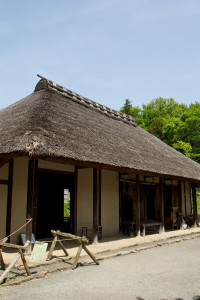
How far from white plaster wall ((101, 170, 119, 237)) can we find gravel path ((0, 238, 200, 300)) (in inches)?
142

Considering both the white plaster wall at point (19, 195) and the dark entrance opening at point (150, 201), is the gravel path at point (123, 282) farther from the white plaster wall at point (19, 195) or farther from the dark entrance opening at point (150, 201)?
the dark entrance opening at point (150, 201)

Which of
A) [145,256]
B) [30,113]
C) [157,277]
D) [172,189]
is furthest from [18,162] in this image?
[172,189]

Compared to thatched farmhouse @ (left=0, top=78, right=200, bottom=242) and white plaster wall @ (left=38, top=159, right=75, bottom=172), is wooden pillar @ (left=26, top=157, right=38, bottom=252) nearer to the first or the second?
thatched farmhouse @ (left=0, top=78, right=200, bottom=242)

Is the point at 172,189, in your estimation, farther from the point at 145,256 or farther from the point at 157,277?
the point at 157,277

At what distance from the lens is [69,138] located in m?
7.66

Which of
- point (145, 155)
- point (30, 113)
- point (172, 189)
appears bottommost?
point (172, 189)

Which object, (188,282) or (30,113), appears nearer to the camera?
(188,282)

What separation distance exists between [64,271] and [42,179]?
21.5 feet

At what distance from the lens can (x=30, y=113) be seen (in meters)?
8.19

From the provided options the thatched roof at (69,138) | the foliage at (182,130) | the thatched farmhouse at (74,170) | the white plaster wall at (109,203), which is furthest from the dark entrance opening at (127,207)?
the foliage at (182,130)

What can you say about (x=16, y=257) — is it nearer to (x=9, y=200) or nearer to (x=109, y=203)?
(x=9, y=200)

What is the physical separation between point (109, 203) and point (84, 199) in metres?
1.33

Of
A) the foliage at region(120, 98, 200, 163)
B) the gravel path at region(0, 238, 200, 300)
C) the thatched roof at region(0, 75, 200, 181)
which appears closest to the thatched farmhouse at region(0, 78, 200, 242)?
the thatched roof at region(0, 75, 200, 181)

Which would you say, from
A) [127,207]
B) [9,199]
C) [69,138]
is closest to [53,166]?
[69,138]
